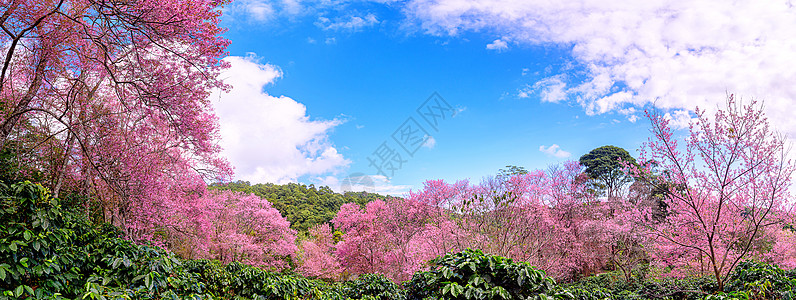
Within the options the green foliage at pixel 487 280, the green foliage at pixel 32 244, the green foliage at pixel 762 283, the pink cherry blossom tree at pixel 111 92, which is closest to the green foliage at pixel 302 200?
the pink cherry blossom tree at pixel 111 92

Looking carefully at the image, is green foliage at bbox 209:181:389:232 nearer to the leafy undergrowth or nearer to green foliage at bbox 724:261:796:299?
green foliage at bbox 724:261:796:299

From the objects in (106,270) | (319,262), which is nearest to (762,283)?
(106,270)

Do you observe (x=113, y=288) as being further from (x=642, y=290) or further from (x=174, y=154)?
(x=642, y=290)

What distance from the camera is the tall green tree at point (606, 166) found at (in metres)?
24.8

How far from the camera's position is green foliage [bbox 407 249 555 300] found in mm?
2775

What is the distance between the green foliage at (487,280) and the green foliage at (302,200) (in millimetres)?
19588

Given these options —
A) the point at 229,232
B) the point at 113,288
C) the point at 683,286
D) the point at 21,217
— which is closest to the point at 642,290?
the point at 683,286

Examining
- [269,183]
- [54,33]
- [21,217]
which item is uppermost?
[269,183]

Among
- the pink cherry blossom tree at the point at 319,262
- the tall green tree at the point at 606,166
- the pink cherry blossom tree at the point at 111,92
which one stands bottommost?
the pink cherry blossom tree at the point at 319,262

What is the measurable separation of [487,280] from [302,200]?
26.0 m

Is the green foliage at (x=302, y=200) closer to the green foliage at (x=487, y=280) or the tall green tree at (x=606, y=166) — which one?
the tall green tree at (x=606, y=166)

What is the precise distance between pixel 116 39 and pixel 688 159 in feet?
34.5

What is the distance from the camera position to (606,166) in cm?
2502

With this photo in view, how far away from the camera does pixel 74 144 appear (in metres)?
7.40
